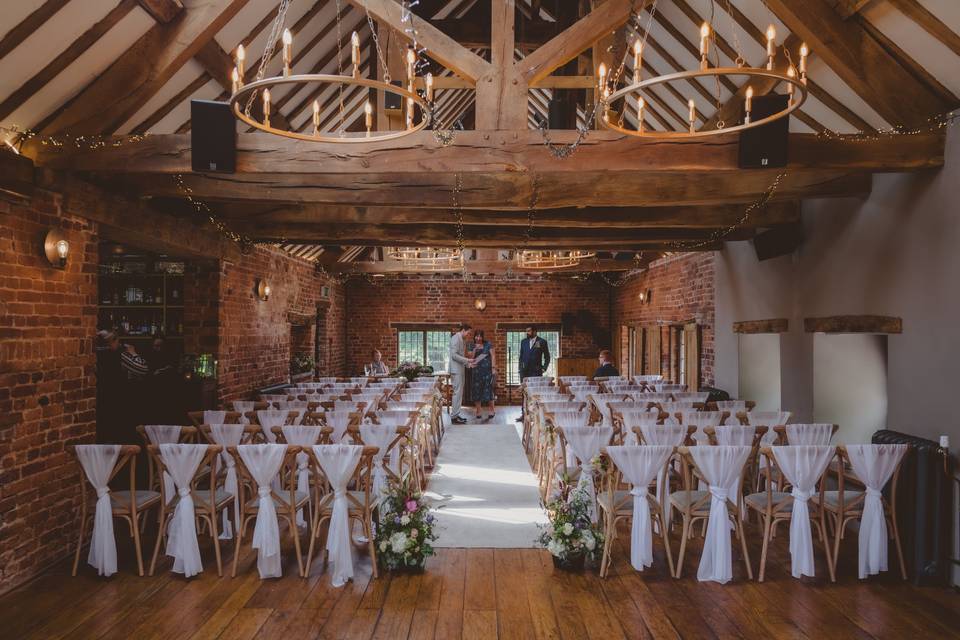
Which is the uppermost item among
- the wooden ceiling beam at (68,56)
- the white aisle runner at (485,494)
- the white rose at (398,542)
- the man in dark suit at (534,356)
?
the wooden ceiling beam at (68,56)

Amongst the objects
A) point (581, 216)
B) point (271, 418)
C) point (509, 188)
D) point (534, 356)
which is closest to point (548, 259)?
point (534, 356)

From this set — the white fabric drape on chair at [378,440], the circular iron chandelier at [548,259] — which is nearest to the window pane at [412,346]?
the circular iron chandelier at [548,259]

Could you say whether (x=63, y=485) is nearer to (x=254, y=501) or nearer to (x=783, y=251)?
(x=254, y=501)

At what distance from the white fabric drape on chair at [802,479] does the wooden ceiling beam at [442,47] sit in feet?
11.6

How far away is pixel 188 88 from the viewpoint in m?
5.32

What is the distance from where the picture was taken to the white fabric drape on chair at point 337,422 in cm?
620

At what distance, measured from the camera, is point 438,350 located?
1623cm

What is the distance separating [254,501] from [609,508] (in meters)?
2.74

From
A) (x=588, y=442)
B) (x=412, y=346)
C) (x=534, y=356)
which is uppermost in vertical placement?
(x=412, y=346)

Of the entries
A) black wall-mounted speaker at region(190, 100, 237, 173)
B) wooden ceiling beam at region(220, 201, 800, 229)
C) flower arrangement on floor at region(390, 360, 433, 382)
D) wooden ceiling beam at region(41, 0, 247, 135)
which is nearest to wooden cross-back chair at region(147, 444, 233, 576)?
black wall-mounted speaker at region(190, 100, 237, 173)

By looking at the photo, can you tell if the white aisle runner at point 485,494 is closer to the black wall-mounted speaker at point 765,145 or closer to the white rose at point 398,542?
the white rose at point 398,542

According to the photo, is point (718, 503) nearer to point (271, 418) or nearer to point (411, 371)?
point (271, 418)

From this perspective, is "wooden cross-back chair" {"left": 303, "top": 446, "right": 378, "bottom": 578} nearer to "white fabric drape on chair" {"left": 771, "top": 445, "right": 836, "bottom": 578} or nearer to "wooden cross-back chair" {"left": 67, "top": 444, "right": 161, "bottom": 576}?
"wooden cross-back chair" {"left": 67, "top": 444, "right": 161, "bottom": 576}

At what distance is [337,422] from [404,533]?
6.71ft
